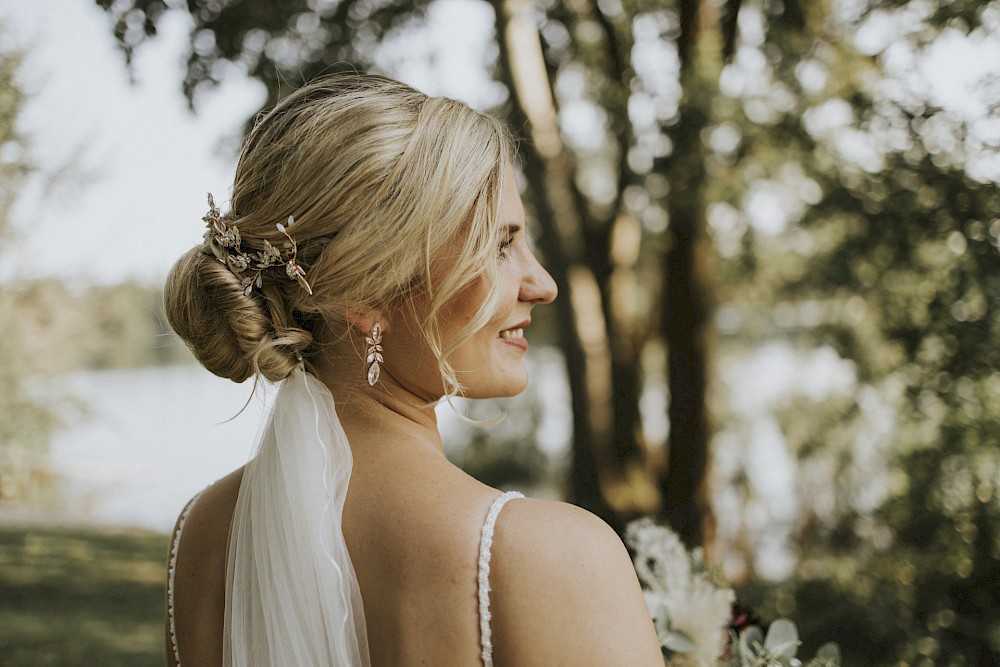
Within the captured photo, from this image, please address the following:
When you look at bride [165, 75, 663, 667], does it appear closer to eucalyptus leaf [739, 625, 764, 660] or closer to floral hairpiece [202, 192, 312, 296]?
floral hairpiece [202, 192, 312, 296]

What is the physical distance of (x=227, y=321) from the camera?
1.48 m

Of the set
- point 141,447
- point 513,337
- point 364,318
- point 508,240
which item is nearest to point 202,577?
point 364,318

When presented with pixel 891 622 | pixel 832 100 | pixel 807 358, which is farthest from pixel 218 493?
pixel 807 358

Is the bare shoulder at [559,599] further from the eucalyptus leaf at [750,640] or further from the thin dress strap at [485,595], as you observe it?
the eucalyptus leaf at [750,640]

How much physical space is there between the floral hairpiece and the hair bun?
15 millimetres

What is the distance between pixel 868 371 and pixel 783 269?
46.0 inches

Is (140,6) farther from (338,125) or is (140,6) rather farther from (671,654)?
(671,654)

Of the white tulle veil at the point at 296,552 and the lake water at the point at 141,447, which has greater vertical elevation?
the white tulle veil at the point at 296,552

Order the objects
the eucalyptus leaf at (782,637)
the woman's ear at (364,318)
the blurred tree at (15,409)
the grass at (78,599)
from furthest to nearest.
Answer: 1. the blurred tree at (15,409)
2. the grass at (78,599)
3. the eucalyptus leaf at (782,637)
4. the woman's ear at (364,318)

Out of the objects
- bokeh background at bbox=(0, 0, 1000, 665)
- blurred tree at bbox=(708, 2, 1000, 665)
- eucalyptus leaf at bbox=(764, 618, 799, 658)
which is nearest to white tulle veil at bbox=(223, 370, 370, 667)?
eucalyptus leaf at bbox=(764, 618, 799, 658)

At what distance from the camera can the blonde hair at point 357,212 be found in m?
1.31

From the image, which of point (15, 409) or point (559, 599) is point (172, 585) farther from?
point (15, 409)

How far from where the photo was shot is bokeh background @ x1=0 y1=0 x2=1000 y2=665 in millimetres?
3377

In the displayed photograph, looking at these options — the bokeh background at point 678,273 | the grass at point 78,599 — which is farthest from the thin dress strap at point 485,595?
the grass at point 78,599
